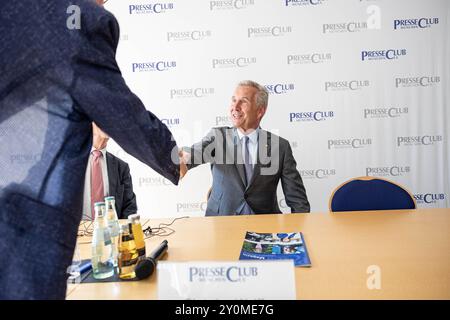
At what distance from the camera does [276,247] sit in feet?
4.01

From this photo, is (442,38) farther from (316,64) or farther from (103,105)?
(103,105)

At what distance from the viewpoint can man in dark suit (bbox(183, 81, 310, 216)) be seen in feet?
7.61

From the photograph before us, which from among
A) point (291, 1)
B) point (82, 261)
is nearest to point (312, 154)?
point (291, 1)

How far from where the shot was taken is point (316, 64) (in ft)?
10.8

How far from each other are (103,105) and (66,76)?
81 mm

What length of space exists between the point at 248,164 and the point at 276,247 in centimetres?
125

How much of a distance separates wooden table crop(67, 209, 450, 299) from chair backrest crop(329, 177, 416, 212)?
20cm

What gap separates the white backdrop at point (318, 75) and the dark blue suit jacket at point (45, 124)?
278 centimetres

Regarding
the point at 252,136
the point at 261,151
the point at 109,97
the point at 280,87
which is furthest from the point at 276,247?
the point at 280,87

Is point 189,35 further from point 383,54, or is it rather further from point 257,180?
point 383,54

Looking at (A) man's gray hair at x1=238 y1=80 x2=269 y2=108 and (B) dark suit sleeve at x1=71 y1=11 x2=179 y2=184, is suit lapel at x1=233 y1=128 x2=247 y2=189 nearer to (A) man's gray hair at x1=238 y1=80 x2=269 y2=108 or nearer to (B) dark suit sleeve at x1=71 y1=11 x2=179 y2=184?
(A) man's gray hair at x1=238 y1=80 x2=269 y2=108

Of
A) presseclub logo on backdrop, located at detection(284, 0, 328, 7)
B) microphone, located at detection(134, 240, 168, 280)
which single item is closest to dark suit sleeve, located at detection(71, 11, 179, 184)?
microphone, located at detection(134, 240, 168, 280)

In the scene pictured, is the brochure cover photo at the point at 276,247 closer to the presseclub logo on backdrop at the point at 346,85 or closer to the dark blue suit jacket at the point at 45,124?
the dark blue suit jacket at the point at 45,124

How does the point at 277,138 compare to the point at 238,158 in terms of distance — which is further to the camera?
the point at 277,138
